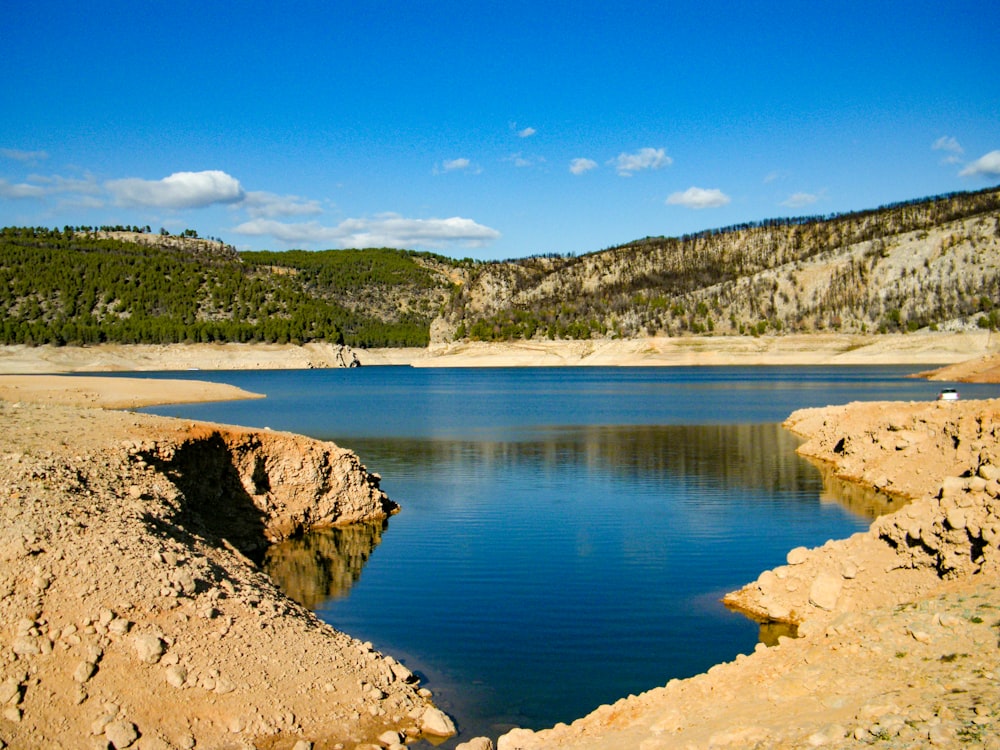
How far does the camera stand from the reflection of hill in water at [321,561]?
12977 millimetres

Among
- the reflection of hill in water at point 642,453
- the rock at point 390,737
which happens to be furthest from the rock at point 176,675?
the reflection of hill in water at point 642,453

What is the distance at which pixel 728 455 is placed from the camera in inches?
1109

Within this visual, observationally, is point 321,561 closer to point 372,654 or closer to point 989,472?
point 372,654

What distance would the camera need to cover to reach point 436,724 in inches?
310

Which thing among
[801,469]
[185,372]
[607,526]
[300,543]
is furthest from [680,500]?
[185,372]

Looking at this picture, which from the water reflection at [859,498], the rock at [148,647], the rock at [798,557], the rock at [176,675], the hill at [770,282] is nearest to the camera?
the rock at [176,675]

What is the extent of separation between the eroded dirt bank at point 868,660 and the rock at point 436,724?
641 millimetres

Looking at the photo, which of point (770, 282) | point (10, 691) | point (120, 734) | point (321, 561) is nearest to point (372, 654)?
point (120, 734)

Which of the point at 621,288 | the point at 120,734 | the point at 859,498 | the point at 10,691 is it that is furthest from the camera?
the point at 621,288

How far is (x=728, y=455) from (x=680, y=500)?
28.9 ft

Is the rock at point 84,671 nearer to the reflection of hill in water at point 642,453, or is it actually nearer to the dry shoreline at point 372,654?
the dry shoreline at point 372,654

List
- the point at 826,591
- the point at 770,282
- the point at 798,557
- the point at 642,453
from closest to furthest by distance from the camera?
the point at 826,591 → the point at 798,557 → the point at 642,453 → the point at 770,282

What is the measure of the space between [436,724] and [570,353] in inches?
5267

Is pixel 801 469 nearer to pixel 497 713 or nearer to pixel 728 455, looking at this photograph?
pixel 728 455
